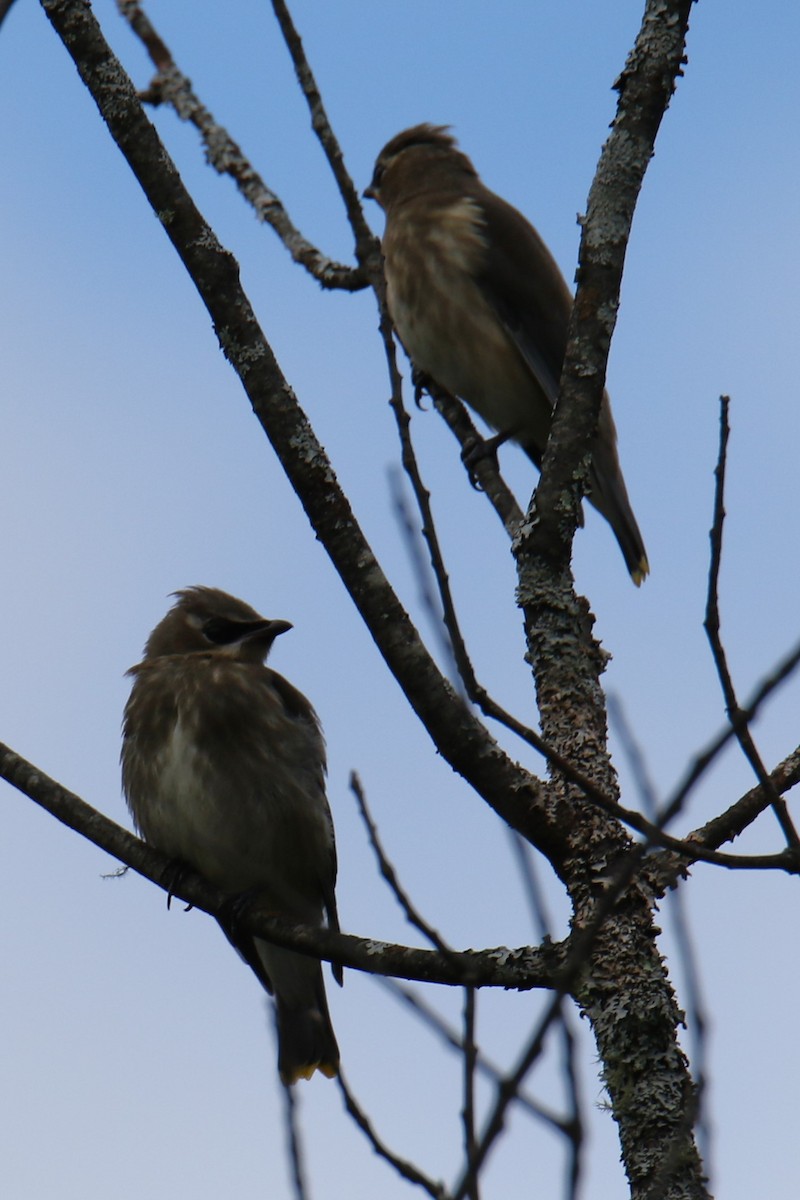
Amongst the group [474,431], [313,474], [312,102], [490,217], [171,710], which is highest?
[490,217]

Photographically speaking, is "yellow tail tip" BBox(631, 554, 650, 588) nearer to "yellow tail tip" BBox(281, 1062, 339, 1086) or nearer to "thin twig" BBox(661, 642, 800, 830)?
"yellow tail tip" BBox(281, 1062, 339, 1086)

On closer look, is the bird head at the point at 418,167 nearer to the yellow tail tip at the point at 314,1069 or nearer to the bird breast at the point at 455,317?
the bird breast at the point at 455,317

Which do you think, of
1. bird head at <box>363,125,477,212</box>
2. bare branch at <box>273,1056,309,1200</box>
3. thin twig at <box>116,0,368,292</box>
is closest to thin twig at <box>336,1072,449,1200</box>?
bare branch at <box>273,1056,309,1200</box>

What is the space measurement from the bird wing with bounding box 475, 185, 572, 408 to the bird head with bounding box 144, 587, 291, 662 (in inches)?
73.7

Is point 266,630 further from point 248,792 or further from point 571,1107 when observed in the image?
point 571,1107

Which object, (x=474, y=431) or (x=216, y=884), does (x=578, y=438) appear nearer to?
(x=216, y=884)

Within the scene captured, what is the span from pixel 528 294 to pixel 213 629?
2.37 metres

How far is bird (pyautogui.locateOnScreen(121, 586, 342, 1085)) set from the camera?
14.3 feet

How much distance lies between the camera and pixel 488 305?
6645mm

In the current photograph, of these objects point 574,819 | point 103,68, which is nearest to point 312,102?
point 103,68

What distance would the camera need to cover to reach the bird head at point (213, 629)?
16.4 feet

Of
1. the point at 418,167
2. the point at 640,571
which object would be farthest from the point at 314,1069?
the point at 418,167

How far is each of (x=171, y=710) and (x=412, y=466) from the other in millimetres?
2324

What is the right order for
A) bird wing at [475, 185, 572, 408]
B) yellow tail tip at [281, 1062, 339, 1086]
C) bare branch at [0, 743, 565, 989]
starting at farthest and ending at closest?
bird wing at [475, 185, 572, 408] → yellow tail tip at [281, 1062, 339, 1086] → bare branch at [0, 743, 565, 989]
